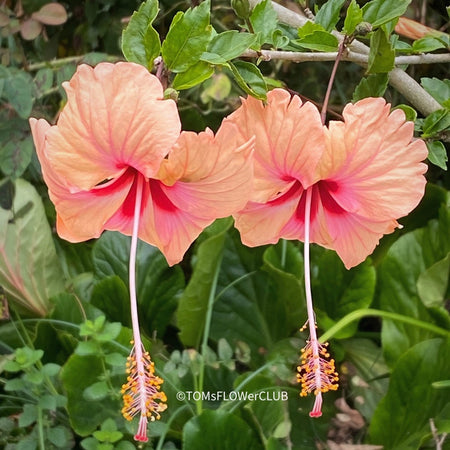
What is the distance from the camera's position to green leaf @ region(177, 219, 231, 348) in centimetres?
126

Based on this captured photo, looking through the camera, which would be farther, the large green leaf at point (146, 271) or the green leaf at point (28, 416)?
the large green leaf at point (146, 271)

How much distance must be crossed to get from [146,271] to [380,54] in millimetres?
858

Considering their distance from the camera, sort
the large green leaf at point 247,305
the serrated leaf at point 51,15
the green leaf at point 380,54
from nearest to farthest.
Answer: the green leaf at point 380,54 → the serrated leaf at point 51,15 → the large green leaf at point 247,305

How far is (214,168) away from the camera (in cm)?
55

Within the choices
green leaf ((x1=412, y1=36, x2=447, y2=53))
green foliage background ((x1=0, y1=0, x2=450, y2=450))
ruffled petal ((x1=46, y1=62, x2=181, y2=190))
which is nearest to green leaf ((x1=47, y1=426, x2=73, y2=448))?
green foliage background ((x1=0, y1=0, x2=450, y2=450))

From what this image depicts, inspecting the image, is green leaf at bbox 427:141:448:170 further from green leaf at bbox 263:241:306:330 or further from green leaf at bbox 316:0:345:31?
green leaf at bbox 263:241:306:330

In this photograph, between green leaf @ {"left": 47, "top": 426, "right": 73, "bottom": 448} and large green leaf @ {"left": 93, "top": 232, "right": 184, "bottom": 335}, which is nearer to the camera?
green leaf @ {"left": 47, "top": 426, "right": 73, "bottom": 448}

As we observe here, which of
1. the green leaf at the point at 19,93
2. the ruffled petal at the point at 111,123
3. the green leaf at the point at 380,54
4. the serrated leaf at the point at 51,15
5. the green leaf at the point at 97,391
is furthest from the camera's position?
the serrated leaf at the point at 51,15

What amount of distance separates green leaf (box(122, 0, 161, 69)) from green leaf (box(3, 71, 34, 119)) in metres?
0.62

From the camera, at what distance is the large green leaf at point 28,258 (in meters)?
1.41

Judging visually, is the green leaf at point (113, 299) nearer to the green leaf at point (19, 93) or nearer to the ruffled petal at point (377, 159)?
the green leaf at point (19, 93)

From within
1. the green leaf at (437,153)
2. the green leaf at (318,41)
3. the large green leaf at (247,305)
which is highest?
the green leaf at (318,41)

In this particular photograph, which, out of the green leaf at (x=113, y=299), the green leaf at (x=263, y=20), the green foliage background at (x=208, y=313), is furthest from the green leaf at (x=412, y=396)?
the green leaf at (x=263, y=20)

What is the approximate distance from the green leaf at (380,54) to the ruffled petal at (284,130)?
9cm
